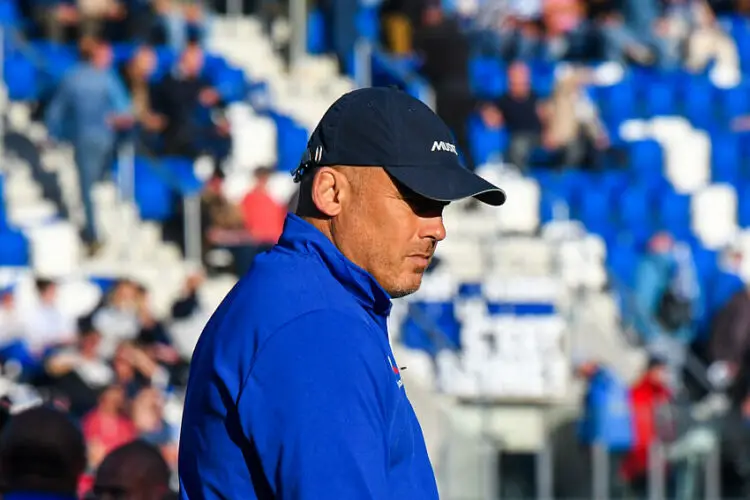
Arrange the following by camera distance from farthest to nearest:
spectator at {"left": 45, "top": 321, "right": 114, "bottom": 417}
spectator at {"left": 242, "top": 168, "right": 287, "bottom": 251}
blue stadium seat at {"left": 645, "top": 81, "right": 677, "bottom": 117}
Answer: blue stadium seat at {"left": 645, "top": 81, "right": 677, "bottom": 117}
spectator at {"left": 242, "top": 168, "right": 287, "bottom": 251}
spectator at {"left": 45, "top": 321, "right": 114, "bottom": 417}

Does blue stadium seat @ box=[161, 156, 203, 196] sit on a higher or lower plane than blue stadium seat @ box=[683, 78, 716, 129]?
lower

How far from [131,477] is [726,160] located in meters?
12.3

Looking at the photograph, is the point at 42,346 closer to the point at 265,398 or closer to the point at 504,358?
the point at 504,358

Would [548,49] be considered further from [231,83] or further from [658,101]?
[231,83]

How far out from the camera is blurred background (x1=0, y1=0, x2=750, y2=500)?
11.0 metres

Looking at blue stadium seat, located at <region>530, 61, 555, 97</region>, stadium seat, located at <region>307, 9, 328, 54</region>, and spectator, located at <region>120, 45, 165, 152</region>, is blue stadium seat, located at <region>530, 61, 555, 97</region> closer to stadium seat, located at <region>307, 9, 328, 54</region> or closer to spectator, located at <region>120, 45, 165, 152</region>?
stadium seat, located at <region>307, 9, 328, 54</region>

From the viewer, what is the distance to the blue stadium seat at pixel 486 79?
16.2m

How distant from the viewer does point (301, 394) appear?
231 centimetres

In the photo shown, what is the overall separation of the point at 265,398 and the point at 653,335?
1111cm

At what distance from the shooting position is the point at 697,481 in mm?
11578

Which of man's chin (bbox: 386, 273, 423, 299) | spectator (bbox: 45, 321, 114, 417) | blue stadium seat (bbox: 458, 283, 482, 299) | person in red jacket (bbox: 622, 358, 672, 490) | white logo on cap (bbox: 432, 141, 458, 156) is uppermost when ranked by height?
white logo on cap (bbox: 432, 141, 458, 156)

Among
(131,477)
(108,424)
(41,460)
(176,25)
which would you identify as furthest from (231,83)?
(41,460)

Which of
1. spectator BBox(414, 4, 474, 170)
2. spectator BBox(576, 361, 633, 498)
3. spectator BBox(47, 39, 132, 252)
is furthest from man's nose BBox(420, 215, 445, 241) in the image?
spectator BBox(414, 4, 474, 170)

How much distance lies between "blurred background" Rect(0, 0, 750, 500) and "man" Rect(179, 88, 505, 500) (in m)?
6.26
